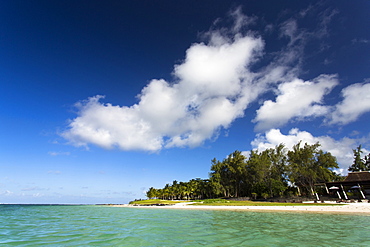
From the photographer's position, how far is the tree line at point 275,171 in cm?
5812

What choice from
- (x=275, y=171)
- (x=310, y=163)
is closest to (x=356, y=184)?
(x=310, y=163)

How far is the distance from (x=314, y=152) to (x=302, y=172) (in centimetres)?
924

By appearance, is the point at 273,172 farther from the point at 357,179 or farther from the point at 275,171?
the point at 357,179

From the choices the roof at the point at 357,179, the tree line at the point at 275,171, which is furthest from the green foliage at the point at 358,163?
the roof at the point at 357,179

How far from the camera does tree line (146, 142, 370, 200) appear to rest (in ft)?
191

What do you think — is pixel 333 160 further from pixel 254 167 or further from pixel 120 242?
pixel 120 242

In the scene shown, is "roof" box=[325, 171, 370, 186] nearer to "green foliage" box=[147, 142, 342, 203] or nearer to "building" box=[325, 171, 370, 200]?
"building" box=[325, 171, 370, 200]

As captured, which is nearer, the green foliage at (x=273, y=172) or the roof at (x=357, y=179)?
the roof at (x=357, y=179)

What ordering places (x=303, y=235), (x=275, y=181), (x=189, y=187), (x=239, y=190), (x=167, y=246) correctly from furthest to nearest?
(x=189, y=187)
(x=239, y=190)
(x=275, y=181)
(x=303, y=235)
(x=167, y=246)

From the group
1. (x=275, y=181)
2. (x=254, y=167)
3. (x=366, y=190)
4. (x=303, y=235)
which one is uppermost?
(x=254, y=167)

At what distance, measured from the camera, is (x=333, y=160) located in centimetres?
5928

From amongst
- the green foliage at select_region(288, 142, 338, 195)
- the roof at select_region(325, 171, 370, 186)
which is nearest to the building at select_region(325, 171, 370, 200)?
the roof at select_region(325, 171, 370, 186)

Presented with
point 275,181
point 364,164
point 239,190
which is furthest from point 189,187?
point 364,164

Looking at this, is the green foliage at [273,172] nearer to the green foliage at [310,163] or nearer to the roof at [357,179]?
the green foliage at [310,163]
